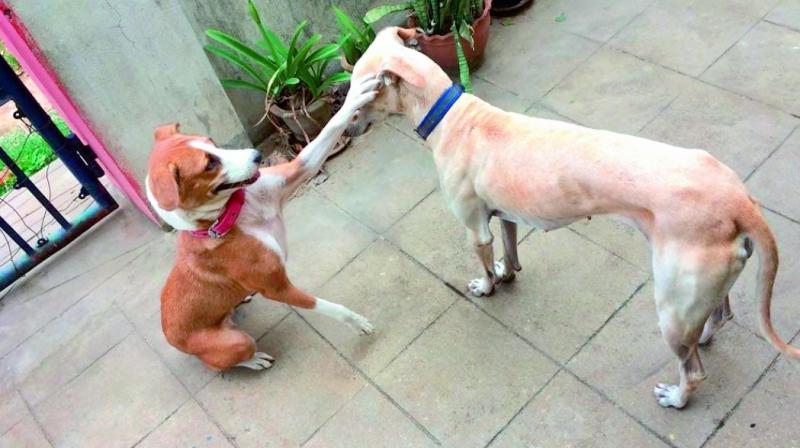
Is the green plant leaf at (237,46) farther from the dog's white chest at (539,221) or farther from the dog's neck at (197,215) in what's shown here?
the dog's white chest at (539,221)

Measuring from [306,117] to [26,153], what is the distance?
126 inches

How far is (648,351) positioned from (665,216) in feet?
4.07

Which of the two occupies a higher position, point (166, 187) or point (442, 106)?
point (166, 187)

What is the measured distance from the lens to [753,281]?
3.44 meters

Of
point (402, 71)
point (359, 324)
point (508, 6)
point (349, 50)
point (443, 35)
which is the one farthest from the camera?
point (508, 6)

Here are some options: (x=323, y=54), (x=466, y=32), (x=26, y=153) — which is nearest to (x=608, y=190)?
(x=466, y=32)

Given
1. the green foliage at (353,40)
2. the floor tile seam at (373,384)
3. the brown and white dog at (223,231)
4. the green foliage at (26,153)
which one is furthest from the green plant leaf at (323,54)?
the green foliage at (26,153)

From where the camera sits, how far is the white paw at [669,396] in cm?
302

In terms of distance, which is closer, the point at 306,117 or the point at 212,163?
the point at 212,163

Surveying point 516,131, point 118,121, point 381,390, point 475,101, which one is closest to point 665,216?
point 516,131

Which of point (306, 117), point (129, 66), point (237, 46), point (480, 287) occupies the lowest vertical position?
point (480, 287)

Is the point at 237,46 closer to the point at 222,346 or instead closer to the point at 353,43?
the point at 353,43

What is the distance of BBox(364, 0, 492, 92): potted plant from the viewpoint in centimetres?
476

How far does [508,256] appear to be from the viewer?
363 centimetres
